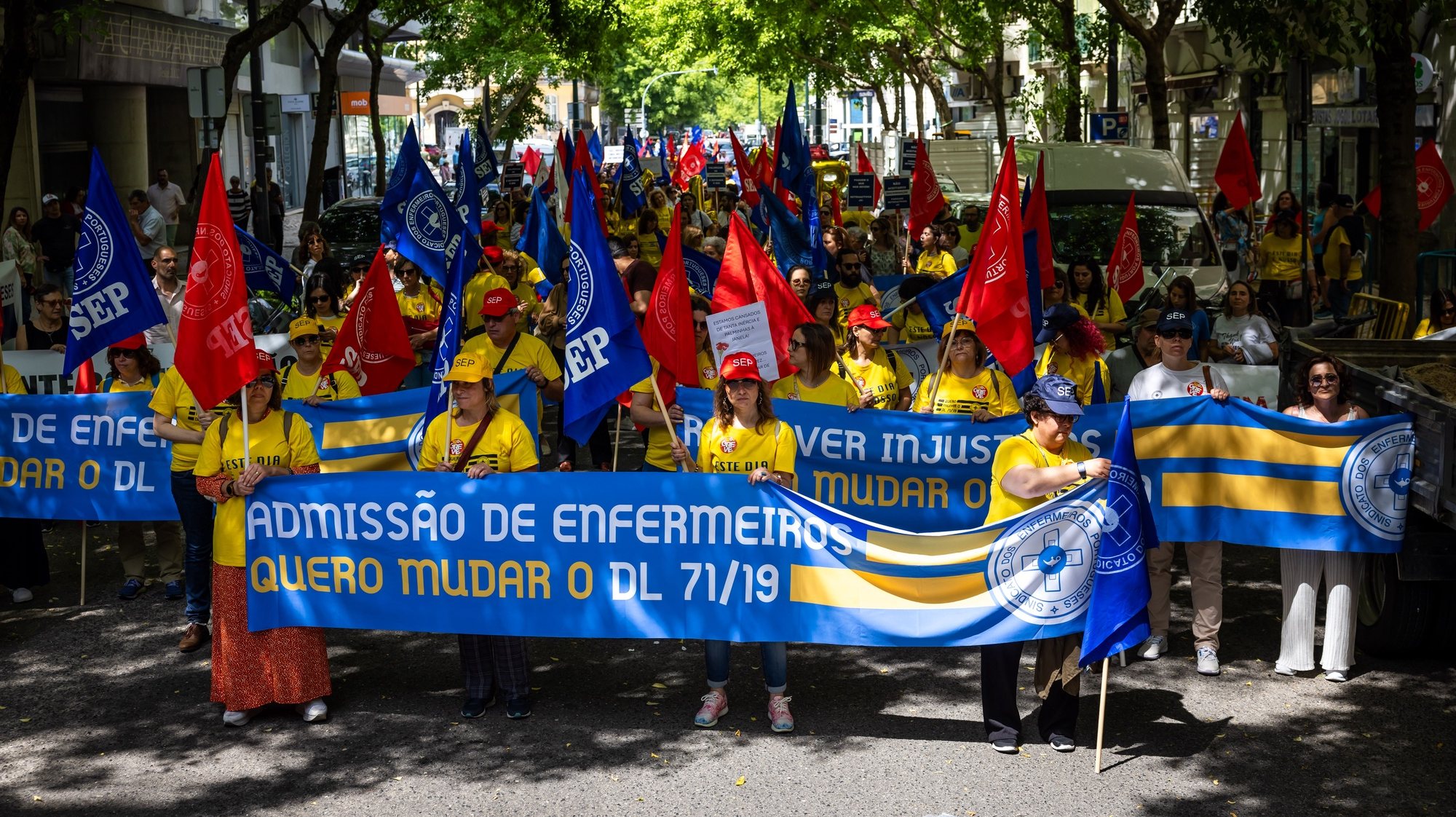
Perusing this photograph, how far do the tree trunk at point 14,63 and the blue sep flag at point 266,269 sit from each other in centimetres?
230

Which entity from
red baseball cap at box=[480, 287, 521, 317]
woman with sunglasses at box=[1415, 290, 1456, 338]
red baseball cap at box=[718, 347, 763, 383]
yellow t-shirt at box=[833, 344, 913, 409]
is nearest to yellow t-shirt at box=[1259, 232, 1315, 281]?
woman with sunglasses at box=[1415, 290, 1456, 338]

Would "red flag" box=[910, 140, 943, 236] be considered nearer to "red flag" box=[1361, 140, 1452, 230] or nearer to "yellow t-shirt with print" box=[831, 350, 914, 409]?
"red flag" box=[1361, 140, 1452, 230]

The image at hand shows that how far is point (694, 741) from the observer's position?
7355 millimetres

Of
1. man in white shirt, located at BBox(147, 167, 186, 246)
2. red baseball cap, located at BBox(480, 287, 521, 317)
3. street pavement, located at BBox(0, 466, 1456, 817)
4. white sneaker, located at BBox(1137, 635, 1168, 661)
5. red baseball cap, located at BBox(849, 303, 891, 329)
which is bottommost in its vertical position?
street pavement, located at BBox(0, 466, 1456, 817)

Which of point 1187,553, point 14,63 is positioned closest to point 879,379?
point 1187,553

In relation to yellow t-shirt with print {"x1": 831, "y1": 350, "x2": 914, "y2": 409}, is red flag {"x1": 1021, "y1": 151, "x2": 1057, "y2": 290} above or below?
above

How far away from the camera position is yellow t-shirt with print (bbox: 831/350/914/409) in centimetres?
941

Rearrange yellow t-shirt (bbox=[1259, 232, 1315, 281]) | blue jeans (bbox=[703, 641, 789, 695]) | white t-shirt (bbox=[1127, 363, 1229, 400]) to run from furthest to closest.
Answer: yellow t-shirt (bbox=[1259, 232, 1315, 281]) < white t-shirt (bbox=[1127, 363, 1229, 400]) < blue jeans (bbox=[703, 641, 789, 695])

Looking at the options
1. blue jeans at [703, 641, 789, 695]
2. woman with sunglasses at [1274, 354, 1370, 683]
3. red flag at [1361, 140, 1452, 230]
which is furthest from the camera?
red flag at [1361, 140, 1452, 230]

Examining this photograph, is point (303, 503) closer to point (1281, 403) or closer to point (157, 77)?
point (1281, 403)

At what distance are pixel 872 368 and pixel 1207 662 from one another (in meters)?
2.52

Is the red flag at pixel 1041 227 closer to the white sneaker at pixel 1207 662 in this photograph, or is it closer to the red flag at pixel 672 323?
the red flag at pixel 672 323

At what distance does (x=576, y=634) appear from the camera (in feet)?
24.1

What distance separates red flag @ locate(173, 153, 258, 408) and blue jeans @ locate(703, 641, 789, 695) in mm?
2494
